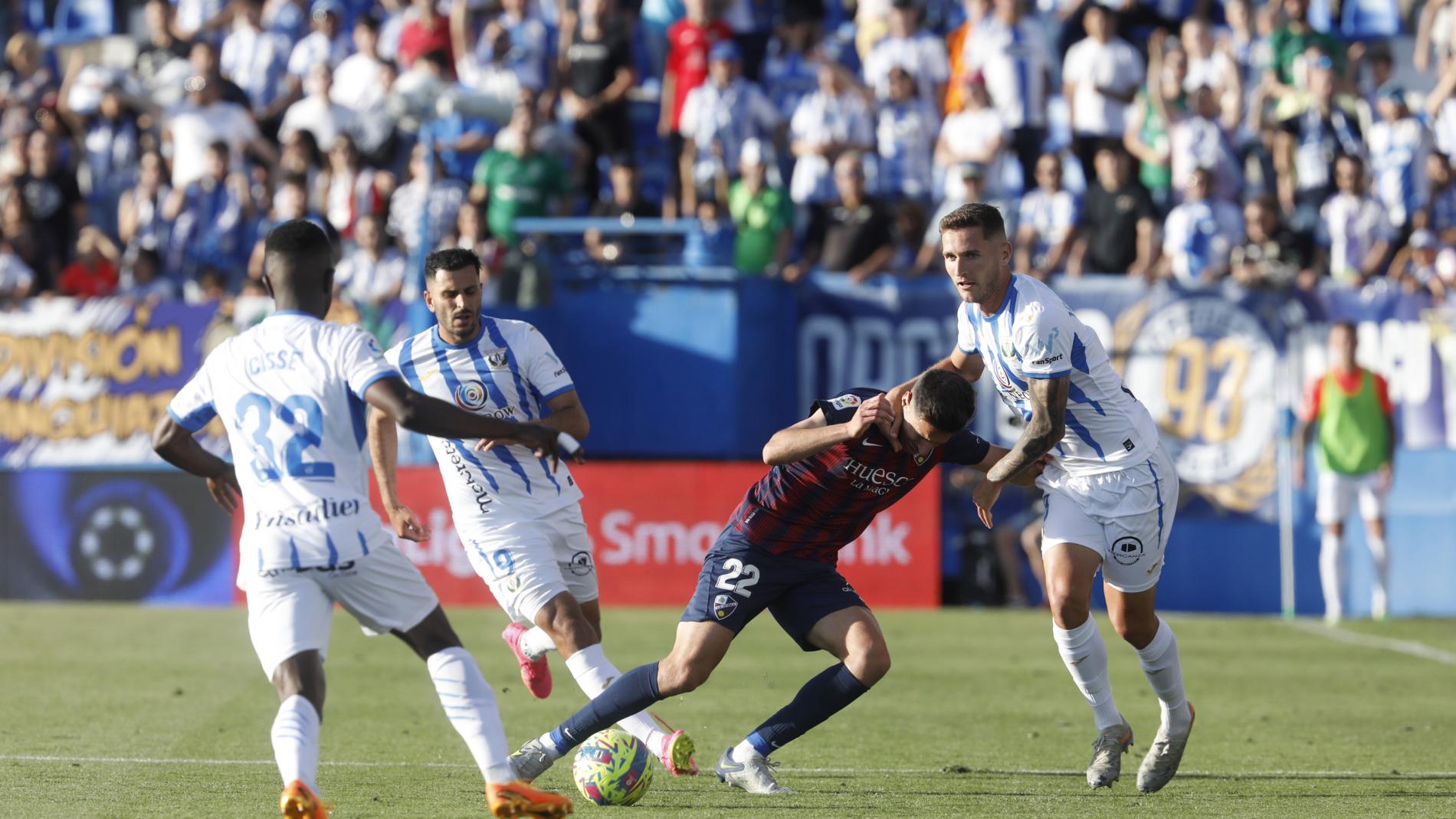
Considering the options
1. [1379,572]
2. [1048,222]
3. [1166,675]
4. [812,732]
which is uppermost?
[1048,222]

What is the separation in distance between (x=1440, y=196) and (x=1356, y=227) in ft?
3.97

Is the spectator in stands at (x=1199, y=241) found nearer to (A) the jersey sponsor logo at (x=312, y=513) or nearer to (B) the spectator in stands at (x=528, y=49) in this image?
(B) the spectator in stands at (x=528, y=49)

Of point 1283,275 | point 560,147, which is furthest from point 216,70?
point 1283,275

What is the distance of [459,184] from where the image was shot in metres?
18.1

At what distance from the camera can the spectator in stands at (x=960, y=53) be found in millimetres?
18609

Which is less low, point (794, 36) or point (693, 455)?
point (794, 36)

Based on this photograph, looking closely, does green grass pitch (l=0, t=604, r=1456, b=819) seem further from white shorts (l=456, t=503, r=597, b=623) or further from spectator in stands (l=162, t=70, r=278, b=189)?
spectator in stands (l=162, t=70, r=278, b=189)

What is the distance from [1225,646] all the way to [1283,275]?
4719 millimetres

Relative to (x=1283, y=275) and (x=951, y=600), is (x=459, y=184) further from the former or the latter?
(x=1283, y=275)

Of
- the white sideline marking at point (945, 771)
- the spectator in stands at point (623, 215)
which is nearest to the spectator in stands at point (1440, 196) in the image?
the spectator in stands at point (623, 215)

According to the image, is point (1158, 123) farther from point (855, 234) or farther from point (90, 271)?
point (90, 271)

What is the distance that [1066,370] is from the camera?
7.09m

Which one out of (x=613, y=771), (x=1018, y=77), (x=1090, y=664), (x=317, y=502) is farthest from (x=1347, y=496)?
(x=317, y=502)

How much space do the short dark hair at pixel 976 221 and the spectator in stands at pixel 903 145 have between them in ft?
36.5
